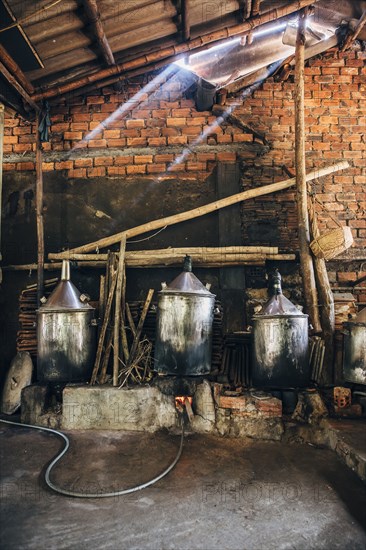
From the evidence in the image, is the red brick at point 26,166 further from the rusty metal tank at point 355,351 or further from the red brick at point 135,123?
the rusty metal tank at point 355,351

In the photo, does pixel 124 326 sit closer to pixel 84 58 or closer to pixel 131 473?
pixel 131 473

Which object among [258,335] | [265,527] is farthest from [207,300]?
[265,527]

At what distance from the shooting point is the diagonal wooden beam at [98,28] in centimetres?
363

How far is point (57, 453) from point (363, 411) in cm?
311

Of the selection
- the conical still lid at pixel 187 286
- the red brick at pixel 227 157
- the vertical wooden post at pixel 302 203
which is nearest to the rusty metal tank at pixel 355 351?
the vertical wooden post at pixel 302 203

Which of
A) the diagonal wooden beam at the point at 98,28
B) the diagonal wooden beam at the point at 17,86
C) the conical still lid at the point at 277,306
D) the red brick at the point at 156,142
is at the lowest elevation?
Answer: the conical still lid at the point at 277,306

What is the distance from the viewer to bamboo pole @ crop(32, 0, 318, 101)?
169 inches

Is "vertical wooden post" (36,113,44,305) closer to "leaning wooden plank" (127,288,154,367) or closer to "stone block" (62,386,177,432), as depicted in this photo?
"leaning wooden plank" (127,288,154,367)

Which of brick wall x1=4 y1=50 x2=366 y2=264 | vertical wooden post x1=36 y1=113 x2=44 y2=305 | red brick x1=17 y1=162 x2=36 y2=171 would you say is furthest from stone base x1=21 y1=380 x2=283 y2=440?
red brick x1=17 y1=162 x2=36 y2=171

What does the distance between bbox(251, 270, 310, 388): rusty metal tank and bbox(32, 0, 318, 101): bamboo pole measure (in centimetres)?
321

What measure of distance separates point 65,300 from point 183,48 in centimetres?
331

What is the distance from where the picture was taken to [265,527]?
2.40 metres

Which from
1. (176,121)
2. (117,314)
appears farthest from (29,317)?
(176,121)

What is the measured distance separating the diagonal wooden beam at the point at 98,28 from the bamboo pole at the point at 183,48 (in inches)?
7.7
